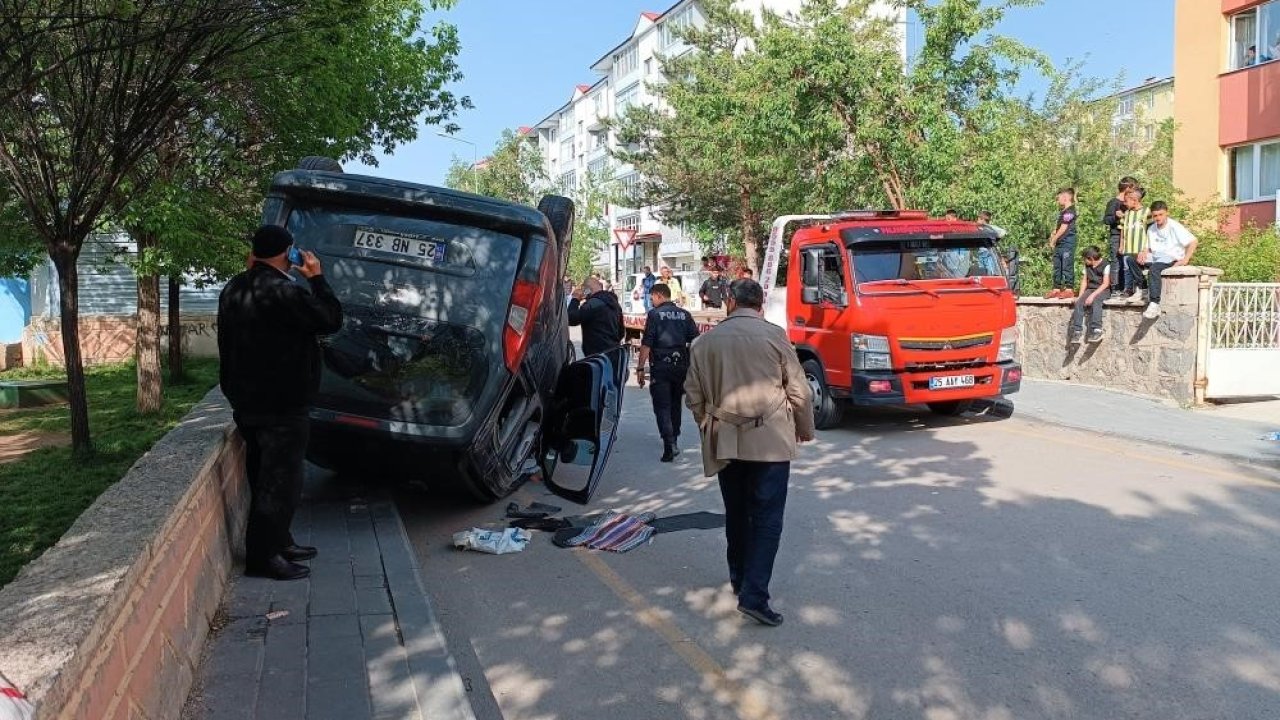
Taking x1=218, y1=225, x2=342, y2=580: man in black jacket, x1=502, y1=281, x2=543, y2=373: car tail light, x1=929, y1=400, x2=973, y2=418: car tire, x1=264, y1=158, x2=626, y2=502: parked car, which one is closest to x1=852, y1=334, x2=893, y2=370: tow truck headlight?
x1=929, y1=400, x2=973, y2=418: car tire

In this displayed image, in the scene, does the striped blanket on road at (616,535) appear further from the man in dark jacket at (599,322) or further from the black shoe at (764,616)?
the man in dark jacket at (599,322)

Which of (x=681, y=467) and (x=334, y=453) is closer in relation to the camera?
(x=334, y=453)

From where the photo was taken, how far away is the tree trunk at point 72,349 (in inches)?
388

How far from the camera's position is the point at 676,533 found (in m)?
6.96

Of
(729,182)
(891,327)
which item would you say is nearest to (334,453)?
(891,327)

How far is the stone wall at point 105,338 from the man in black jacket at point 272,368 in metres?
17.5

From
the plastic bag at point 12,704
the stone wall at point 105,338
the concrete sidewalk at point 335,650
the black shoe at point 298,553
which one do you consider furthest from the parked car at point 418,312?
the stone wall at point 105,338

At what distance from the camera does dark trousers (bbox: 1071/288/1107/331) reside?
1364 cm

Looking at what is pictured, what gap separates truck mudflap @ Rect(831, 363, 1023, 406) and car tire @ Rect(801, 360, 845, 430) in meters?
0.16

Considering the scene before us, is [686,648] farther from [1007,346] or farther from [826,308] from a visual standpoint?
[1007,346]

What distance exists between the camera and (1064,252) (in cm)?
1577

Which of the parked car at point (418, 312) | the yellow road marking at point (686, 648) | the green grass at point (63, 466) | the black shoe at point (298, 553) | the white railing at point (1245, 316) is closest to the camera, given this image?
the yellow road marking at point (686, 648)

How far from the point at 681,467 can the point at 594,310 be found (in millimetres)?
2069

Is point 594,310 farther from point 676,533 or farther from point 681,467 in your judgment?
point 676,533
